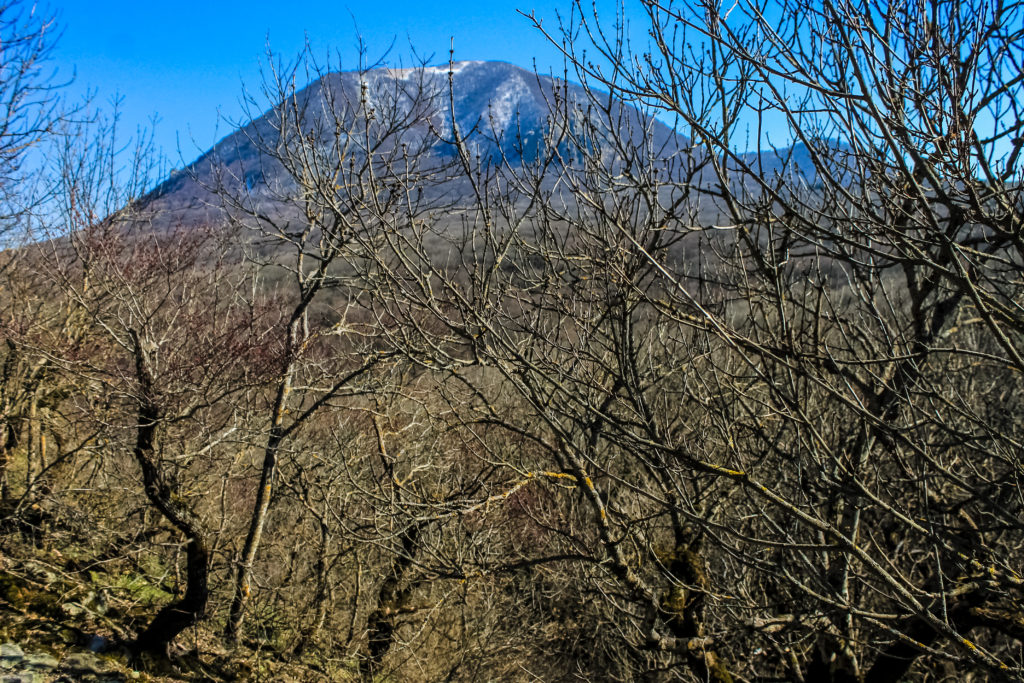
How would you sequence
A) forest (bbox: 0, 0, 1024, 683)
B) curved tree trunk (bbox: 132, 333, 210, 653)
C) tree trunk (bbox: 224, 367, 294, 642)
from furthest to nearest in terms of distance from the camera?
1. tree trunk (bbox: 224, 367, 294, 642)
2. curved tree trunk (bbox: 132, 333, 210, 653)
3. forest (bbox: 0, 0, 1024, 683)

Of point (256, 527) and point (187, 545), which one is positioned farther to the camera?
point (256, 527)

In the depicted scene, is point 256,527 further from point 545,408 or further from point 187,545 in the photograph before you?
point 545,408

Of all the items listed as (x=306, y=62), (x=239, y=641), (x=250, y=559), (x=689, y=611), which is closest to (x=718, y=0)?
(x=689, y=611)

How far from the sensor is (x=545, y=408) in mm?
2906

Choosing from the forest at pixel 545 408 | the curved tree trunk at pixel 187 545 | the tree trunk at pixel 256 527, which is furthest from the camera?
the tree trunk at pixel 256 527

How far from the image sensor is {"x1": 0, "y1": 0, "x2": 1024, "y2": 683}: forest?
9.64ft

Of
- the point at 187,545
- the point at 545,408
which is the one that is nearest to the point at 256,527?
the point at 187,545

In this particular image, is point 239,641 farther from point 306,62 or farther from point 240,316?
point 306,62

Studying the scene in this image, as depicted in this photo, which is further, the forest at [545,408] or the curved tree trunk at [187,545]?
the curved tree trunk at [187,545]

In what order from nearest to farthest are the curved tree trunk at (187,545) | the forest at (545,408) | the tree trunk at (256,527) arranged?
1. the forest at (545,408)
2. the curved tree trunk at (187,545)
3. the tree trunk at (256,527)

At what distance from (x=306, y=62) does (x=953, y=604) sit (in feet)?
24.8

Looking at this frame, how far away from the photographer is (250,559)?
8445 millimetres

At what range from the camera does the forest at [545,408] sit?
116 inches

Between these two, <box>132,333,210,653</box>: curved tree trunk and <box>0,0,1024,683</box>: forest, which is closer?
<box>0,0,1024,683</box>: forest
